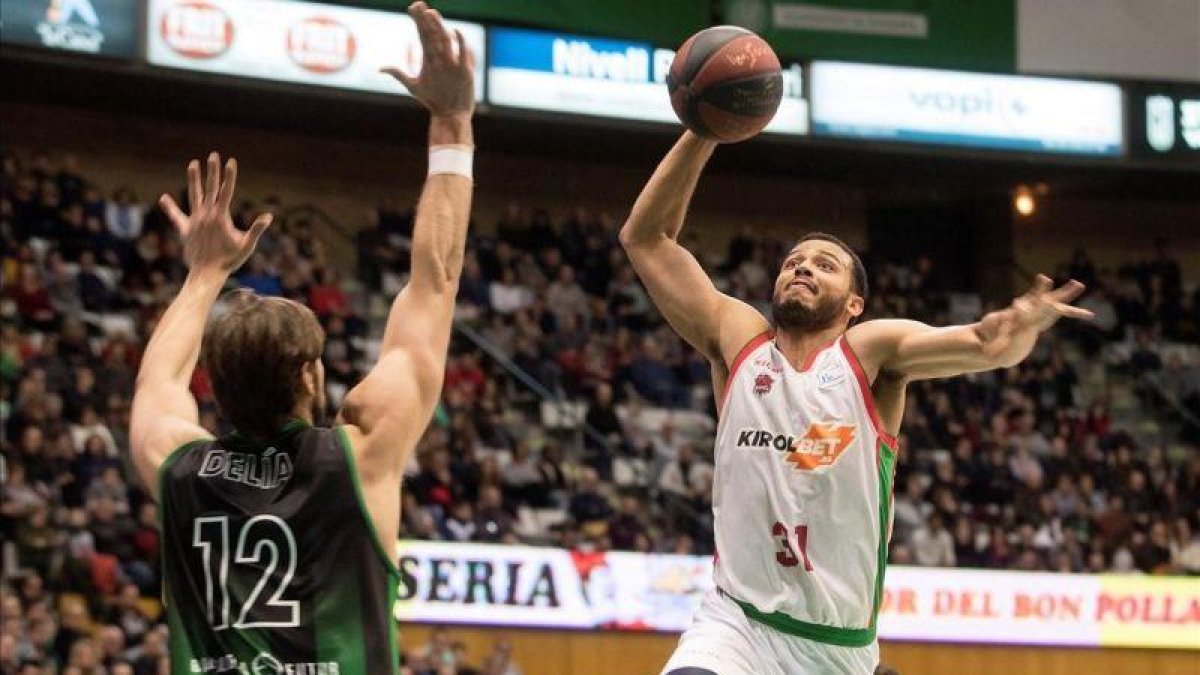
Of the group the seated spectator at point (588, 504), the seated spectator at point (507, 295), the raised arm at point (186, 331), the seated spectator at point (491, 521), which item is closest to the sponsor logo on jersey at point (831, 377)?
the raised arm at point (186, 331)

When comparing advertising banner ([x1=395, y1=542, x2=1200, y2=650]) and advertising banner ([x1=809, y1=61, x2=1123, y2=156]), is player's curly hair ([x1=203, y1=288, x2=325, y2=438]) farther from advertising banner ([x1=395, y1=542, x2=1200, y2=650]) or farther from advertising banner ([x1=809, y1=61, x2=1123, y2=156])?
advertising banner ([x1=809, y1=61, x2=1123, y2=156])

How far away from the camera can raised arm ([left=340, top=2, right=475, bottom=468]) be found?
3844 mm

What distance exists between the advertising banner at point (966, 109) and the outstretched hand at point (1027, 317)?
656 inches

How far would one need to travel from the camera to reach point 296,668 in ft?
12.2

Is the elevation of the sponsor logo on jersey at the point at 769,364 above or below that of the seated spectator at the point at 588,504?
above

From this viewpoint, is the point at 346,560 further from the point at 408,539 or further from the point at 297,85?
the point at 297,85

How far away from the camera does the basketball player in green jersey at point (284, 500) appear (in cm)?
376

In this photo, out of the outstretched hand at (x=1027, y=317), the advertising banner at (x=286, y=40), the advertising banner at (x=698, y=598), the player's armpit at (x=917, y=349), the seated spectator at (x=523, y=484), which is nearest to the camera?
the outstretched hand at (x=1027, y=317)

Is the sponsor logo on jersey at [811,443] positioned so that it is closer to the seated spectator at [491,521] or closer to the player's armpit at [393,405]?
the player's armpit at [393,405]

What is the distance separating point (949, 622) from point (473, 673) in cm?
531

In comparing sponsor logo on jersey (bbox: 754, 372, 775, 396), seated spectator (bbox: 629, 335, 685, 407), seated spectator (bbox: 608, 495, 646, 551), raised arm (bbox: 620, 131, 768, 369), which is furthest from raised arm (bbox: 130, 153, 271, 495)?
seated spectator (bbox: 629, 335, 685, 407)

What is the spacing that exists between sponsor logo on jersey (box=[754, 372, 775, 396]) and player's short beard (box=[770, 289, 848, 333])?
22 centimetres

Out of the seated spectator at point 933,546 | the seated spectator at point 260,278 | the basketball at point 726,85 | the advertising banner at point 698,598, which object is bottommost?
the advertising banner at point 698,598

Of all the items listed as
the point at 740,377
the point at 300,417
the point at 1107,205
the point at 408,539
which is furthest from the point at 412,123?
the point at 300,417
